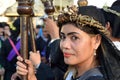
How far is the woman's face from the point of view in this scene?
2.69m

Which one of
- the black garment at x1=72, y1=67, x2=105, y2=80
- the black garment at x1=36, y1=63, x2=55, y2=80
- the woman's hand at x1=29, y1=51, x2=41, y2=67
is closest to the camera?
the black garment at x1=72, y1=67, x2=105, y2=80

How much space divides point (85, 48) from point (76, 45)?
0.07 meters

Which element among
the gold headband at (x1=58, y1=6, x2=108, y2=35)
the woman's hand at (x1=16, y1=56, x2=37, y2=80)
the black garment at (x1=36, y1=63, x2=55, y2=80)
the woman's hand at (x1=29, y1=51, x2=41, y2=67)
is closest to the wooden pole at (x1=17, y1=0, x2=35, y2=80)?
the woman's hand at (x1=16, y1=56, x2=37, y2=80)

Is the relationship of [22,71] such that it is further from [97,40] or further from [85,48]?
[97,40]

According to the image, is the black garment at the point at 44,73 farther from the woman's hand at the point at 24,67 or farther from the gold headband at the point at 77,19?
the gold headband at the point at 77,19

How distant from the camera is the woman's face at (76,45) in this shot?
2.69m

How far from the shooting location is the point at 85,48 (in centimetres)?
271

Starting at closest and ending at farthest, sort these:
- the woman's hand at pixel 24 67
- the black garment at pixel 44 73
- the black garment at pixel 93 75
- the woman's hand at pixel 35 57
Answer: the black garment at pixel 93 75
the woman's hand at pixel 24 67
the woman's hand at pixel 35 57
the black garment at pixel 44 73

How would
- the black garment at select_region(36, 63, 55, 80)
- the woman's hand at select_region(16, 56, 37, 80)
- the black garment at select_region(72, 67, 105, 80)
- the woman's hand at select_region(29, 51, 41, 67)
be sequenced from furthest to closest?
1. the black garment at select_region(36, 63, 55, 80)
2. the woman's hand at select_region(29, 51, 41, 67)
3. the woman's hand at select_region(16, 56, 37, 80)
4. the black garment at select_region(72, 67, 105, 80)

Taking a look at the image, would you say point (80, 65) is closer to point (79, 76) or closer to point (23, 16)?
point (79, 76)

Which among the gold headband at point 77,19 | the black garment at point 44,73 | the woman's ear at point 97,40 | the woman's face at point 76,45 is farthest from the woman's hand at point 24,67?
the black garment at point 44,73

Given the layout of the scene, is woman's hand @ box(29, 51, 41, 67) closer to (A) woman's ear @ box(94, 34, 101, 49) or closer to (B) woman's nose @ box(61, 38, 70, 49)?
(B) woman's nose @ box(61, 38, 70, 49)

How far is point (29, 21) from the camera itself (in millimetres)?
2793

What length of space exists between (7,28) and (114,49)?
292 inches
